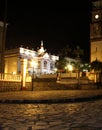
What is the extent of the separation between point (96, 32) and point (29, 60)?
65.5ft

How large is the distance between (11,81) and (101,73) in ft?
44.6

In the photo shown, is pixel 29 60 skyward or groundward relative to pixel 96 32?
groundward

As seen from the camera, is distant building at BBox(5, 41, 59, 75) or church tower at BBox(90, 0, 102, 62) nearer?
church tower at BBox(90, 0, 102, 62)

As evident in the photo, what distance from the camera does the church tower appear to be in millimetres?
50109

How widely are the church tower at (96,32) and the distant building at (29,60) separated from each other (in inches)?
515

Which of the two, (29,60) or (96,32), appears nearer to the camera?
(96,32)

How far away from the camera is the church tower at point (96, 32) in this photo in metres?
50.1

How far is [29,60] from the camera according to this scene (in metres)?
64.6

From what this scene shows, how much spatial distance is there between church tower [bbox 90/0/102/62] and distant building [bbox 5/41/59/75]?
13071 millimetres

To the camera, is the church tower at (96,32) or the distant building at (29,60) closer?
the church tower at (96,32)

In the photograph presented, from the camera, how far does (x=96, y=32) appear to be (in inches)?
1991

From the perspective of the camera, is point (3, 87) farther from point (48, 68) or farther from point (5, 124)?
point (48, 68)

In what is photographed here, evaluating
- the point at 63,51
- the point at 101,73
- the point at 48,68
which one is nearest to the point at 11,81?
the point at 101,73

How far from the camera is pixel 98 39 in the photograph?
165 feet
